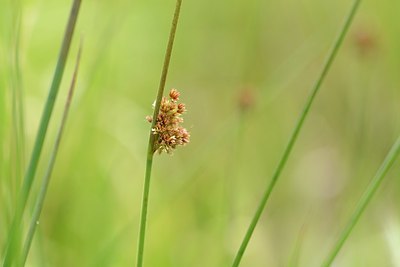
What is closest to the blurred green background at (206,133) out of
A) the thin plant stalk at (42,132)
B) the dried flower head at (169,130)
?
the thin plant stalk at (42,132)

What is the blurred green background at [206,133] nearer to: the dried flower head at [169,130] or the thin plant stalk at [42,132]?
the thin plant stalk at [42,132]

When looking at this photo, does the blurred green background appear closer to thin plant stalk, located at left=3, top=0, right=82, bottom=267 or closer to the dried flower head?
thin plant stalk, located at left=3, top=0, right=82, bottom=267

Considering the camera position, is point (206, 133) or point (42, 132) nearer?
point (42, 132)

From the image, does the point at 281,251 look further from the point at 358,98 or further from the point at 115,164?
the point at 358,98

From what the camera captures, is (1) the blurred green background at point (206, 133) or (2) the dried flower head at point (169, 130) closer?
(2) the dried flower head at point (169, 130)

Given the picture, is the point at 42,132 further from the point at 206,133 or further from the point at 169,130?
the point at 206,133

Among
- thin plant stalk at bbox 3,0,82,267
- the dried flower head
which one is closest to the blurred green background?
thin plant stalk at bbox 3,0,82,267

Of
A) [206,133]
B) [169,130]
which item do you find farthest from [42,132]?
→ [206,133]
